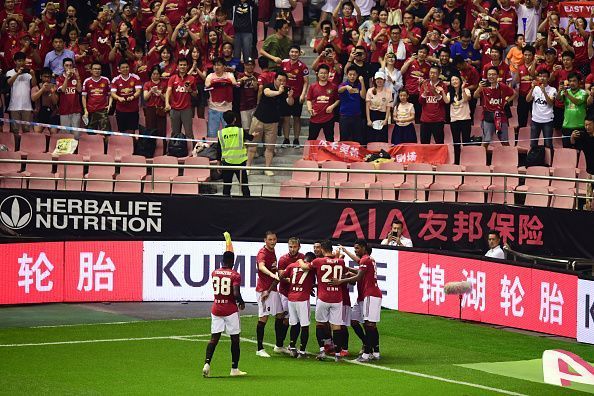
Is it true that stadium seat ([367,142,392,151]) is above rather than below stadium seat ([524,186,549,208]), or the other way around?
above

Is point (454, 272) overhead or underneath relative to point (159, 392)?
overhead

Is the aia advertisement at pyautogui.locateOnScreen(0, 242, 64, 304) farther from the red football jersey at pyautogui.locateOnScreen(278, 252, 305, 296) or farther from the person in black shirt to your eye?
the red football jersey at pyautogui.locateOnScreen(278, 252, 305, 296)

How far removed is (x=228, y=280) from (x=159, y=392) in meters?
1.98

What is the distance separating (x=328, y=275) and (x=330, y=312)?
0.64 m

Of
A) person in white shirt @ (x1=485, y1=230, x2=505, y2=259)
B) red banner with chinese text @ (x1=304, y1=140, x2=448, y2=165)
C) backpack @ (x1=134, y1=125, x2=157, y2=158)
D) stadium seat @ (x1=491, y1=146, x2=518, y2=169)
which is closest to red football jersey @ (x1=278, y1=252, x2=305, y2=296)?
person in white shirt @ (x1=485, y1=230, x2=505, y2=259)

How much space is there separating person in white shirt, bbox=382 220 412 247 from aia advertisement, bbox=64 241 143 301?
17.4 feet

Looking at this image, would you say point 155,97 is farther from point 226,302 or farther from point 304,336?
point 226,302

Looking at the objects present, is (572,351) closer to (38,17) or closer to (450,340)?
(450,340)

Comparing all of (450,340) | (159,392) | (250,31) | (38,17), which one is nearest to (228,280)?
(159,392)

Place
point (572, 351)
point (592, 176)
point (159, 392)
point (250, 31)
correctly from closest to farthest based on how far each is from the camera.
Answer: point (159, 392)
point (572, 351)
point (592, 176)
point (250, 31)

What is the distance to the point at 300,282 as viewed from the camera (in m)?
20.4

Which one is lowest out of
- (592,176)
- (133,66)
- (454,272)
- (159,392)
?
(159,392)

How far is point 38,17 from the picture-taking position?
105 feet

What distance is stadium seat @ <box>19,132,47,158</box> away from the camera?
29.2 m
